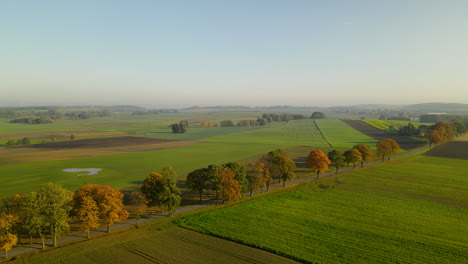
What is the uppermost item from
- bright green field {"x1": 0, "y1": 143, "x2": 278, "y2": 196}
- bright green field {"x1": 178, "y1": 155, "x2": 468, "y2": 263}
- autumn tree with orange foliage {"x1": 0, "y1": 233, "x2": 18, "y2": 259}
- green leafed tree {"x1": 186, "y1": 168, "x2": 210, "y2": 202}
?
green leafed tree {"x1": 186, "y1": 168, "x2": 210, "y2": 202}

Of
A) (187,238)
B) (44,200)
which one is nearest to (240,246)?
(187,238)

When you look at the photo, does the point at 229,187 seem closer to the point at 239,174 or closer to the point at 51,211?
the point at 239,174

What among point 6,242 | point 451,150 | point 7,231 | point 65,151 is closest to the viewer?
point 6,242

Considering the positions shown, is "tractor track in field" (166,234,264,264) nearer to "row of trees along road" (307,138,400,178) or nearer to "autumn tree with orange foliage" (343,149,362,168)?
"row of trees along road" (307,138,400,178)

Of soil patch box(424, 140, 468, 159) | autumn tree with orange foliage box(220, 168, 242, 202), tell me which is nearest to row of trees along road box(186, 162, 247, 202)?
autumn tree with orange foliage box(220, 168, 242, 202)

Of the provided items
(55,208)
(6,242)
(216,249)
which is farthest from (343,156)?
(6,242)

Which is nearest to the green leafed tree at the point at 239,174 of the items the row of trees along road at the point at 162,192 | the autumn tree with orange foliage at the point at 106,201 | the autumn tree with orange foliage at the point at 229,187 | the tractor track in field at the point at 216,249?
the autumn tree with orange foliage at the point at 229,187
